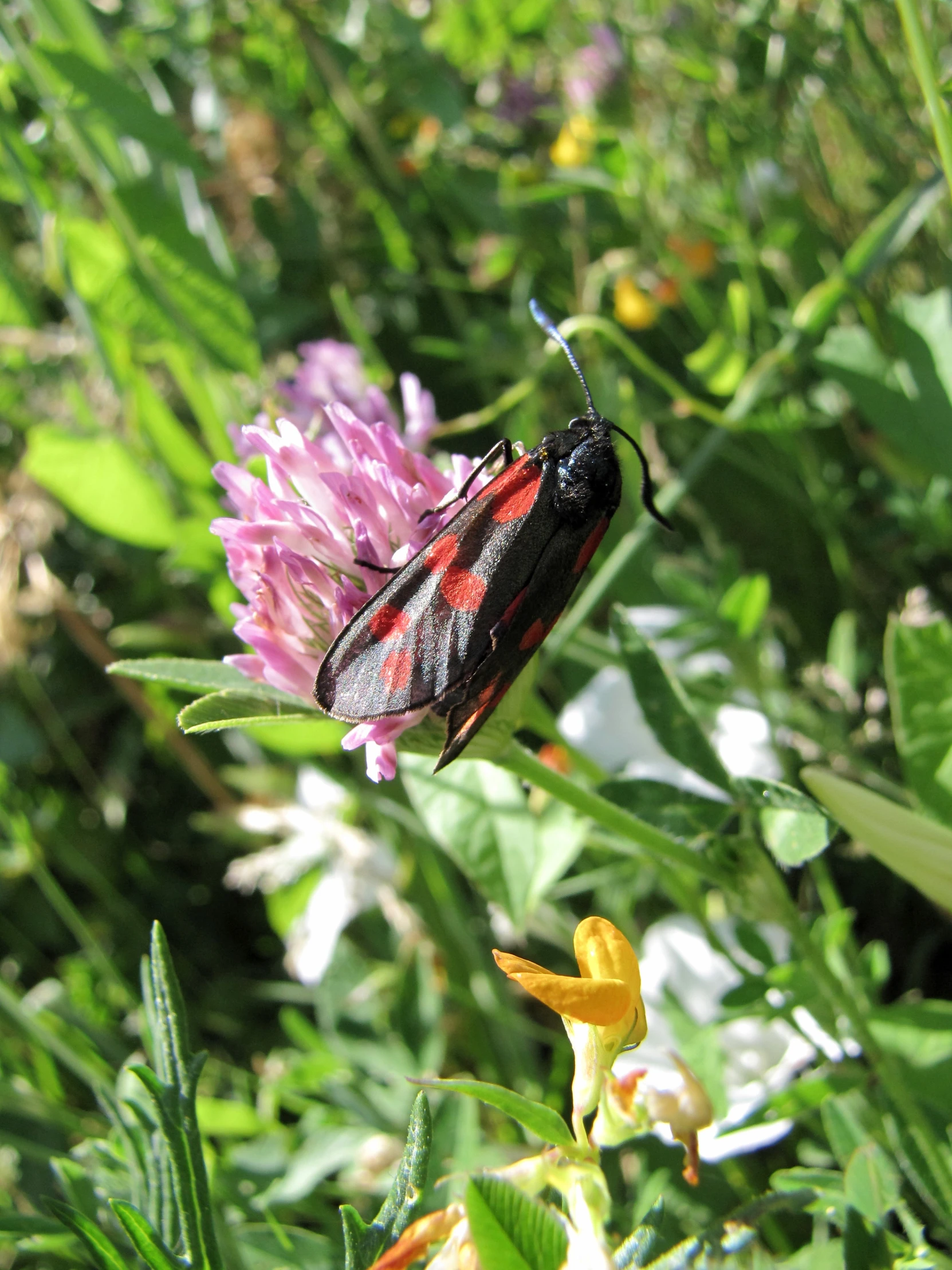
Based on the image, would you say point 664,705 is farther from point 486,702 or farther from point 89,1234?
point 89,1234

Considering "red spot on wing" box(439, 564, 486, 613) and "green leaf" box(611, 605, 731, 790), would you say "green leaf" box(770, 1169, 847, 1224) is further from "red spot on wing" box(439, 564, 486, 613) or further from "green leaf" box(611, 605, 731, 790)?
"red spot on wing" box(439, 564, 486, 613)

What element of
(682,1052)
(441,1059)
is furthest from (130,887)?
(682,1052)

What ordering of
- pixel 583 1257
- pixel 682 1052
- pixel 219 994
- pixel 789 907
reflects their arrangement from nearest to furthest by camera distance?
pixel 583 1257, pixel 789 907, pixel 682 1052, pixel 219 994

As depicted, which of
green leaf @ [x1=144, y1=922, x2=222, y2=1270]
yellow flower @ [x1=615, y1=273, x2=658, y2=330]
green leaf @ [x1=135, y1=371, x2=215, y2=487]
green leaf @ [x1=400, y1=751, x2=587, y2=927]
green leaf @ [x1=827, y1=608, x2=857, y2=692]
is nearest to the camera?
green leaf @ [x1=144, y1=922, x2=222, y2=1270]

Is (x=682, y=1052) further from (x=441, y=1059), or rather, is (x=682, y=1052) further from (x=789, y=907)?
(x=441, y=1059)

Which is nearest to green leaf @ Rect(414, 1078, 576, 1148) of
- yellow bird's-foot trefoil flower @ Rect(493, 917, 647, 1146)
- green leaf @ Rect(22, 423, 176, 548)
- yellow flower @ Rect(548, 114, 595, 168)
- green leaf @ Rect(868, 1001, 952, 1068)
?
yellow bird's-foot trefoil flower @ Rect(493, 917, 647, 1146)

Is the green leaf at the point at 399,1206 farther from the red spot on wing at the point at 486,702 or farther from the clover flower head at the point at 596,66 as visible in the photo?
the clover flower head at the point at 596,66
